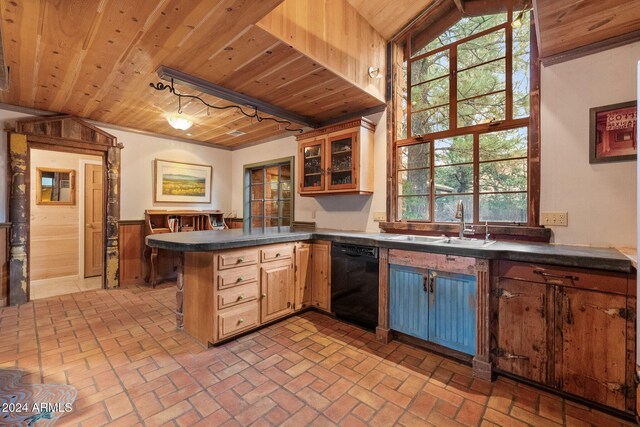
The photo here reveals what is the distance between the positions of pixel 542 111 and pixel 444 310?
73.4 inches

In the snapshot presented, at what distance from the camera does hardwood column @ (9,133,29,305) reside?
3348mm

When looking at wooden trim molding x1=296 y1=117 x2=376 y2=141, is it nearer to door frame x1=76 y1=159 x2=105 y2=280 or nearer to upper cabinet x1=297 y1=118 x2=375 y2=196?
upper cabinet x1=297 y1=118 x2=375 y2=196

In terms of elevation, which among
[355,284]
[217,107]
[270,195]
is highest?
[217,107]

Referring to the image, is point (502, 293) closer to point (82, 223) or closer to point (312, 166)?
point (312, 166)

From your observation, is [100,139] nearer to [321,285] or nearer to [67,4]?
[67,4]

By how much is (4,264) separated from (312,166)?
3.92 meters

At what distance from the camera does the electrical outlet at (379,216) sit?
3.27 metres

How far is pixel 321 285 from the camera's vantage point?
10.1ft

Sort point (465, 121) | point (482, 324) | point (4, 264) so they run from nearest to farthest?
point (482, 324)
point (465, 121)
point (4, 264)

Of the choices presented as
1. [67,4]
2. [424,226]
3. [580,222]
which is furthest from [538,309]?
[67,4]

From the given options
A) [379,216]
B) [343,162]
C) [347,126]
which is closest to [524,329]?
[379,216]

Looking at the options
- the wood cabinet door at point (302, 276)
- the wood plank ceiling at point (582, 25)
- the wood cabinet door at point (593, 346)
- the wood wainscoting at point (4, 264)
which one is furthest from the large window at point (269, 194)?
the wood cabinet door at point (593, 346)

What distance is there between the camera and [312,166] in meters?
3.65

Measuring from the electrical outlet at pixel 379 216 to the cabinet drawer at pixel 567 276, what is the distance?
1.43 meters
